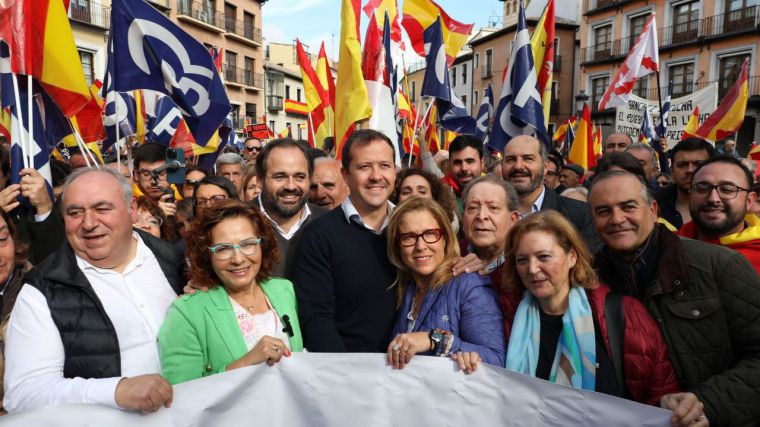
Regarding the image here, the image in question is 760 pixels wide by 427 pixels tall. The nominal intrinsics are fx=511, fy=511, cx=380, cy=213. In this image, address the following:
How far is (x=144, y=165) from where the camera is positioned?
17.3 ft

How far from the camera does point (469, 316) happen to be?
2.40m

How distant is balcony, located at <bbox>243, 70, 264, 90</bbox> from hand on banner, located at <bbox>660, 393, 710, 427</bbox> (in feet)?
125

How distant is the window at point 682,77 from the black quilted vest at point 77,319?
106 ft

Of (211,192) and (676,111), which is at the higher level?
(676,111)

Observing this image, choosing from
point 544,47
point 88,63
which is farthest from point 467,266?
point 88,63

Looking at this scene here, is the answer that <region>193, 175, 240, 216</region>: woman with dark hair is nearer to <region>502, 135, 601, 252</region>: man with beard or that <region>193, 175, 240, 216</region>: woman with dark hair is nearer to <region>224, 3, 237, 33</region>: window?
<region>502, 135, 601, 252</region>: man with beard

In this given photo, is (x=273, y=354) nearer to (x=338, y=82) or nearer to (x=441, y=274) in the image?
Answer: (x=441, y=274)

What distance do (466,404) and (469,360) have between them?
200 millimetres

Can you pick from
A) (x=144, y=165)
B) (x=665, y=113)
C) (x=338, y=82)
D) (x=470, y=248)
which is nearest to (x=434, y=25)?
(x=338, y=82)

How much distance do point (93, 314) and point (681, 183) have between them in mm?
4527

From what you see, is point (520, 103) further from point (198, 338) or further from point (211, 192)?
point (198, 338)

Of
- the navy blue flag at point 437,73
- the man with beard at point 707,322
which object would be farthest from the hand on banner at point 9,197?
the navy blue flag at point 437,73

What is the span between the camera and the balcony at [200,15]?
31.8m

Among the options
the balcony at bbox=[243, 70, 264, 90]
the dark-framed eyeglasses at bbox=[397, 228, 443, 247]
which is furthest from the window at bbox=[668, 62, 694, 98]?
the dark-framed eyeglasses at bbox=[397, 228, 443, 247]
